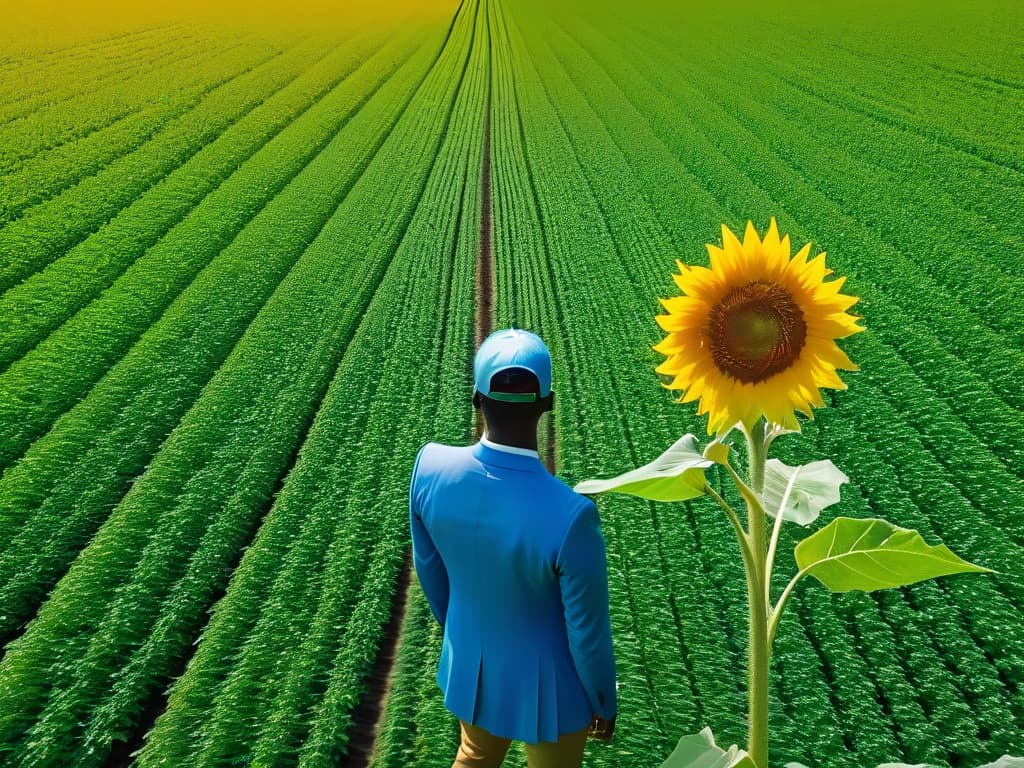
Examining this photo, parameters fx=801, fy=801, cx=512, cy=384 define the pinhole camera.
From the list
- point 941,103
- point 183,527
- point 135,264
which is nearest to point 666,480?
point 183,527

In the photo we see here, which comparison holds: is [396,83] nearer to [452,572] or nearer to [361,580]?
[361,580]

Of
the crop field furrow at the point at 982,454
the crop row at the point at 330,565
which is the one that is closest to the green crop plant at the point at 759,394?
the crop row at the point at 330,565

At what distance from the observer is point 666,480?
202cm

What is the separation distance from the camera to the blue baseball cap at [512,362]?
2.24 meters

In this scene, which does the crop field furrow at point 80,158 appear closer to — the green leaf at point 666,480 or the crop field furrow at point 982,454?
the crop field furrow at point 982,454

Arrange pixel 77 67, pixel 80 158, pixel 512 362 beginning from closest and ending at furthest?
pixel 512 362
pixel 80 158
pixel 77 67

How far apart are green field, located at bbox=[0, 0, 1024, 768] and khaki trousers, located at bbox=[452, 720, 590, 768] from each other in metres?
1.51

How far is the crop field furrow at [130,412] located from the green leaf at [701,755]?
468cm

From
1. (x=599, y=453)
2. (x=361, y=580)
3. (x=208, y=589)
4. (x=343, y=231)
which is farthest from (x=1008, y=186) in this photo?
(x=208, y=589)

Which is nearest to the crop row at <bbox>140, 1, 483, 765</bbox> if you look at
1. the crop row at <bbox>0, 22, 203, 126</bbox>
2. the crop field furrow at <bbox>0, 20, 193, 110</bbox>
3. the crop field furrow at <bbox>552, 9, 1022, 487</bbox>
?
the crop field furrow at <bbox>552, 9, 1022, 487</bbox>

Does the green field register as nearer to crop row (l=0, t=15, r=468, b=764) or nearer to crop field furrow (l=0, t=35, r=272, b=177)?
crop row (l=0, t=15, r=468, b=764)

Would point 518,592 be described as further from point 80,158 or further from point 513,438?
point 80,158

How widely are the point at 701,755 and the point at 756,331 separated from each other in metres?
1.09

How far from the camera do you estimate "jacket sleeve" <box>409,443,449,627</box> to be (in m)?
2.56
